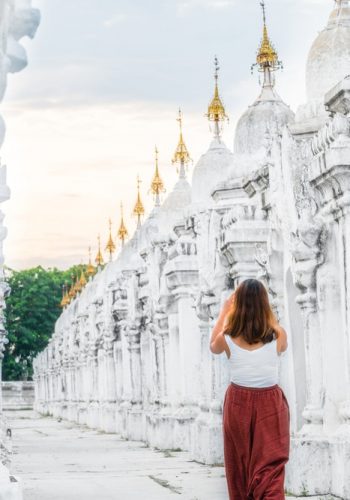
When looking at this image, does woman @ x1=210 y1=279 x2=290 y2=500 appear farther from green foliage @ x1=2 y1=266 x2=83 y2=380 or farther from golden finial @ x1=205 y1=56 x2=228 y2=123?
green foliage @ x1=2 y1=266 x2=83 y2=380

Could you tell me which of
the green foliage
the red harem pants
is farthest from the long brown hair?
the green foliage

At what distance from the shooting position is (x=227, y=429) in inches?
288

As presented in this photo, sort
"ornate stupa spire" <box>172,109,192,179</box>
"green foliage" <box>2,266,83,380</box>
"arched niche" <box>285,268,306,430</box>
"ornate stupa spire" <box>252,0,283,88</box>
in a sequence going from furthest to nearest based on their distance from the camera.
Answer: "green foliage" <box>2,266,83,380</box>, "ornate stupa spire" <box>172,109,192,179</box>, "ornate stupa spire" <box>252,0,283,88</box>, "arched niche" <box>285,268,306,430</box>

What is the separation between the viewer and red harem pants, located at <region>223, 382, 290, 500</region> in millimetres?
7188

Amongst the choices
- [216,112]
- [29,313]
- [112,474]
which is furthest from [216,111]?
[29,313]

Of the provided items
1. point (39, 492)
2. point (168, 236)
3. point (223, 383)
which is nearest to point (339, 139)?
point (39, 492)

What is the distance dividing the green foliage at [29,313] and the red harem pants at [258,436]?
64565 mm

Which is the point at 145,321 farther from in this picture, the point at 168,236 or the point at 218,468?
the point at 218,468

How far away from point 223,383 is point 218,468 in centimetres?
143

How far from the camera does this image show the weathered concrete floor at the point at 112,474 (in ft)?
42.8

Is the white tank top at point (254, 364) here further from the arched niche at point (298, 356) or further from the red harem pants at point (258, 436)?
the arched niche at point (298, 356)

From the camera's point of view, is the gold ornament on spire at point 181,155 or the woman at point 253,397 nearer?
the woman at point 253,397

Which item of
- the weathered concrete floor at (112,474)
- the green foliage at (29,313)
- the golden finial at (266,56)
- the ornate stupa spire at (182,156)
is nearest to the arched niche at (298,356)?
the weathered concrete floor at (112,474)

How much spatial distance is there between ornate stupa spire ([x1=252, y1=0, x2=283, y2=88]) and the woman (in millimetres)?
10378
